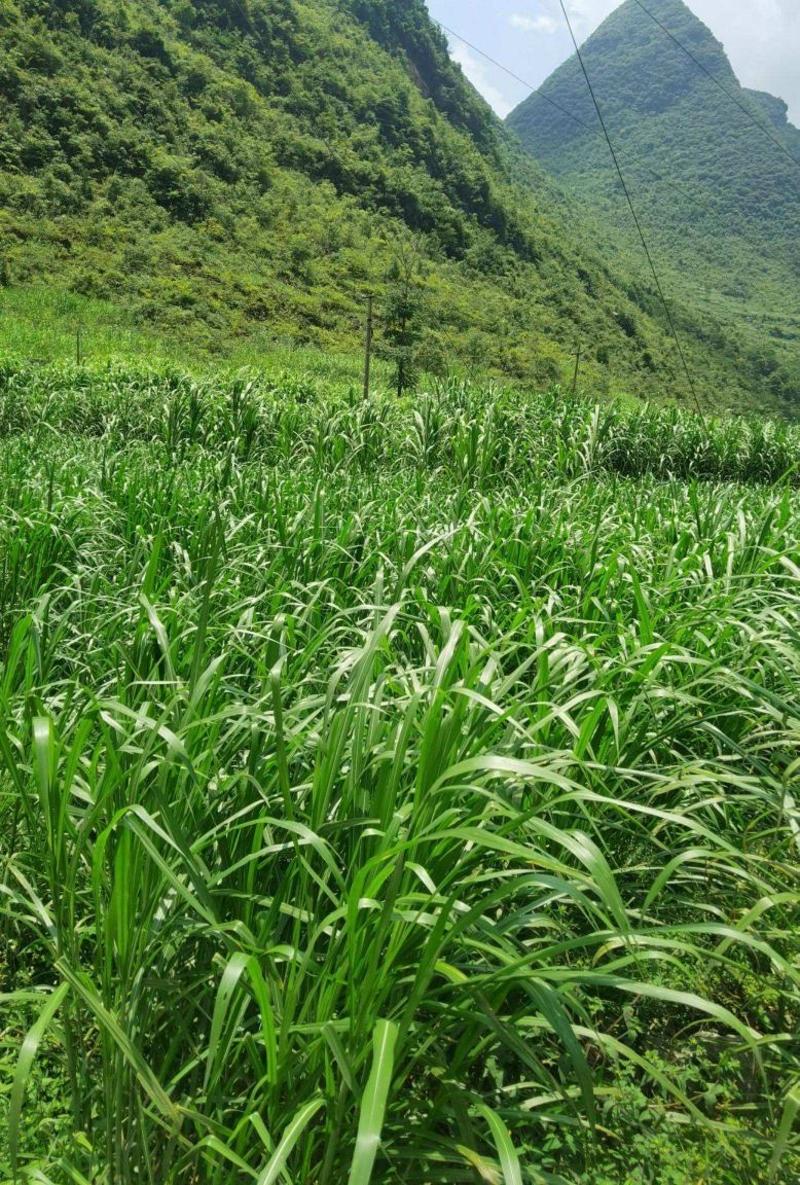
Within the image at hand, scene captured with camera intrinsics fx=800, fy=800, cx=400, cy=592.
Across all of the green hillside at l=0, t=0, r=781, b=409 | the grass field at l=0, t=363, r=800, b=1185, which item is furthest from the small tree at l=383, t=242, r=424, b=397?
the grass field at l=0, t=363, r=800, b=1185

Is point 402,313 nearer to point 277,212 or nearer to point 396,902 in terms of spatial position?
point 277,212

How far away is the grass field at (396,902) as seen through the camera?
36.2 inches

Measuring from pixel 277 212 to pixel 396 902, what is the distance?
139 ft

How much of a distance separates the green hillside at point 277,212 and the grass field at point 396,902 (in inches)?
777

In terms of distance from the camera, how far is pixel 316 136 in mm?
47906

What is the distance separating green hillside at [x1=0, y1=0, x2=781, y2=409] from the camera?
2883cm

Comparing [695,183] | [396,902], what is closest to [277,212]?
[396,902]

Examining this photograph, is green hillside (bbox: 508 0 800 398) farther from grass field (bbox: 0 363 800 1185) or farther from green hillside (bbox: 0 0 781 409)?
grass field (bbox: 0 363 800 1185)

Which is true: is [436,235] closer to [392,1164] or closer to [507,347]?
[507,347]

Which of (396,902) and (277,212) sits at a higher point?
(277,212)

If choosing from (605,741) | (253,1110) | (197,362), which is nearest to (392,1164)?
(253,1110)

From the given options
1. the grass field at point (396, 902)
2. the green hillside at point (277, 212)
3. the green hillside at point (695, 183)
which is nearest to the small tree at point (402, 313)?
the green hillside at point (277, 212)

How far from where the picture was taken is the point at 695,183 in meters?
73.4

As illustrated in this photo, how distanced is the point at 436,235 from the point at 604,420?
142 ft
